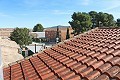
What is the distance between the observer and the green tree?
58750 millimetres

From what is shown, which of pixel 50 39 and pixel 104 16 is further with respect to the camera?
pixel 50 39

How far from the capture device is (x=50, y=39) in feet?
311

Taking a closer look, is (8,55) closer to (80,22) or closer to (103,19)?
(80,22)

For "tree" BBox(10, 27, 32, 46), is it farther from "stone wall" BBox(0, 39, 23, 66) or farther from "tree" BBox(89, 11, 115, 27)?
"stone wall" BBox(0, 39, 23, 66)

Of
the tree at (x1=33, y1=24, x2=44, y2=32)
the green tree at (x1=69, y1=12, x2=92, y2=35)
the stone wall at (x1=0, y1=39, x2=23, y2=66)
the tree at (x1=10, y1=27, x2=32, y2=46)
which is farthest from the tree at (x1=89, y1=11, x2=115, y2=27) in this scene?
the tree at (x1=33, y1=24, x2=44, y2=32)

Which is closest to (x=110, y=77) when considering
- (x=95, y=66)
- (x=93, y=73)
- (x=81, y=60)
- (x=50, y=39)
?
(x=93, y=73)

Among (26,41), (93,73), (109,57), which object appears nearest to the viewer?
(93,73)

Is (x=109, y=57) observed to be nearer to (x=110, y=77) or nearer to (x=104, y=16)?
(x=110, y=77)

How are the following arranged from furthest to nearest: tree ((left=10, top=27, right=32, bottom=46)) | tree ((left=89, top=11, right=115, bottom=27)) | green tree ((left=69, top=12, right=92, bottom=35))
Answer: tree ((left=89, top=11, right=115, bottom=27)), green tree ((left=69, top=12, right=92, bottom=35)), tree ((left=10, top=27, right=32, bottom=46))

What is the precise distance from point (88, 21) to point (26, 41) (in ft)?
61.4

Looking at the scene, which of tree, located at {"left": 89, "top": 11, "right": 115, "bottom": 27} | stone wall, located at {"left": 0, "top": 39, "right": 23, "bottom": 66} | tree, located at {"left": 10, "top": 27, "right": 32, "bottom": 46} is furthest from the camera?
tree, located at {"left": 89, "top": 11, "right": 115, "bottom": 27}

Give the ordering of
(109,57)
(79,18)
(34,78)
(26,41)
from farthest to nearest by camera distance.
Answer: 1. (79,18)
2. (26,41)
3. (34,78)
4. (109,57)

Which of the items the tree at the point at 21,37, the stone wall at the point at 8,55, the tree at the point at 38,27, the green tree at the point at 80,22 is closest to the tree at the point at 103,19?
the green tree at the point at 80,22

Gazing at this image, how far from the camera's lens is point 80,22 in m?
59.9
